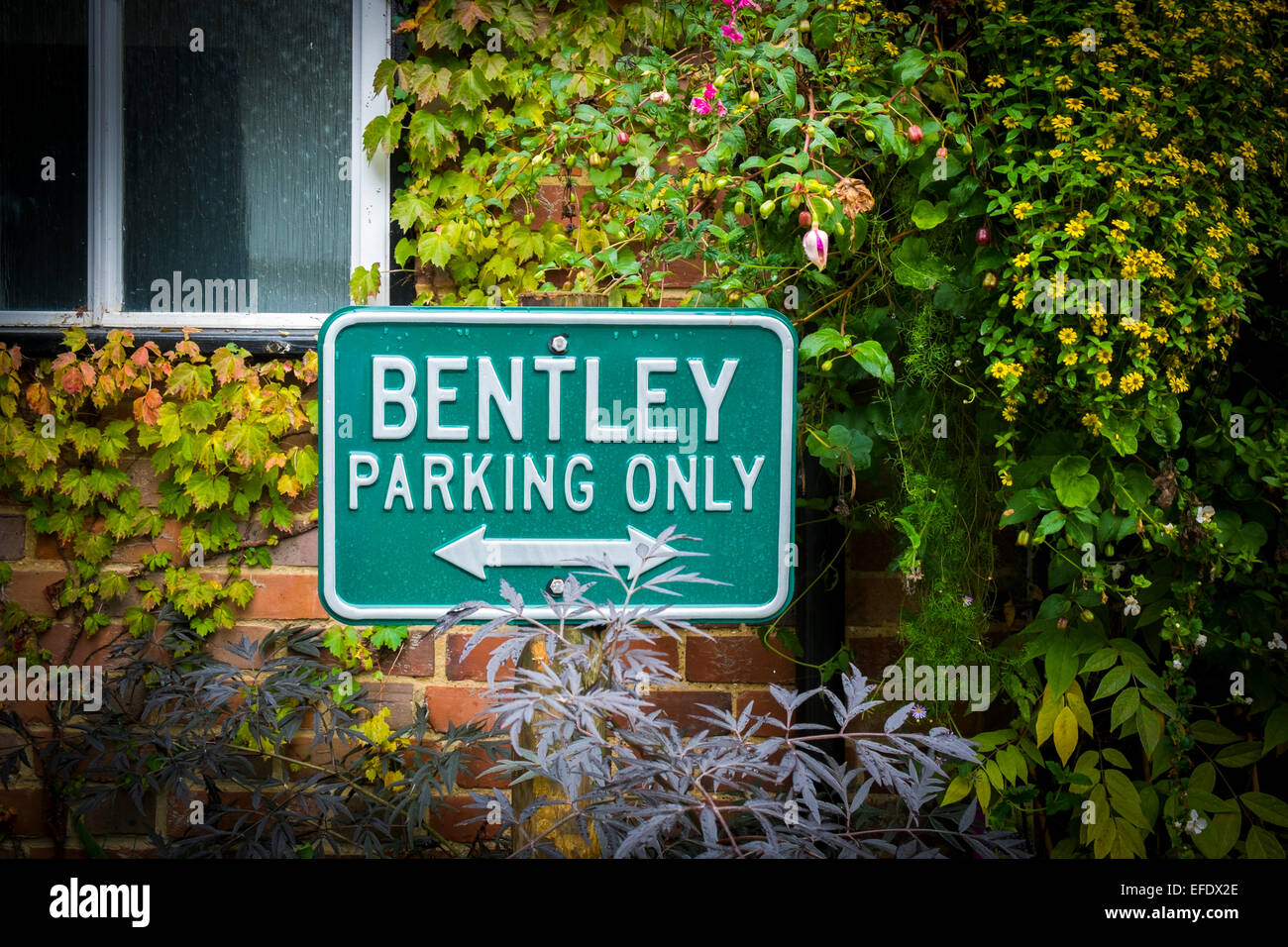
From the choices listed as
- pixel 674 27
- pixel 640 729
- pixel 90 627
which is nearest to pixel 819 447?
pixel 640 729

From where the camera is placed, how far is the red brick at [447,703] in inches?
68.8

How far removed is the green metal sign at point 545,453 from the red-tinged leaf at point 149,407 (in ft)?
3.69

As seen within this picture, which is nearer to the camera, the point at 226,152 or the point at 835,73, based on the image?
the point at 835,73

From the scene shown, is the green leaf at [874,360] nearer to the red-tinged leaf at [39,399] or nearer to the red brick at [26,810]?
the red-tinged leaf at [39,399]

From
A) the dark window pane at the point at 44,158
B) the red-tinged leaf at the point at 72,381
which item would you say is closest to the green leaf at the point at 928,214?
the red-tinged leaf at the point at 72,381

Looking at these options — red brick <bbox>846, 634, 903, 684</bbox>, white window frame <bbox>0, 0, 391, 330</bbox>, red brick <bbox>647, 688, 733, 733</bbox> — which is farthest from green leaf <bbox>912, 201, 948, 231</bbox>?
white window frame <bbox>0, 0, 391, 330</bbox>

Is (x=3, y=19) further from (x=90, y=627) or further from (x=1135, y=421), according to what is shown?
(x=1135, y=421)

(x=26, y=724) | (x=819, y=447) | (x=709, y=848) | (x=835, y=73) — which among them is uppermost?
(x=835, y=73)

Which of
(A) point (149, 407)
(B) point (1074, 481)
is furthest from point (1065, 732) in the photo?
(A) point (149, 407)

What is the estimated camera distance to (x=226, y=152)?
185 centimetres

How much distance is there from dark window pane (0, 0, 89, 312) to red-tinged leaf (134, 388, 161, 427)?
338 millimetres

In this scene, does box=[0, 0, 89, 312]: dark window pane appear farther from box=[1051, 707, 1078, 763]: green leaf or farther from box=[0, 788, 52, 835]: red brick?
box=[1051, 707, 1078, 763]: green leaf

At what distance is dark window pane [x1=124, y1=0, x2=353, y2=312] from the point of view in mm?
1830

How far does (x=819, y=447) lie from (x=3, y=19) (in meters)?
2.10
